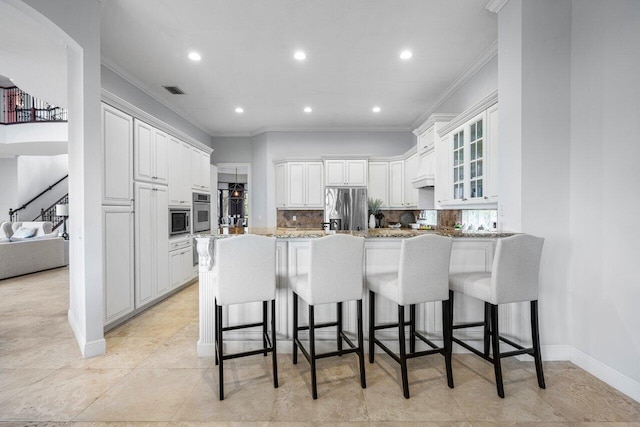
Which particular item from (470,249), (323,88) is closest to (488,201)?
(470,249)

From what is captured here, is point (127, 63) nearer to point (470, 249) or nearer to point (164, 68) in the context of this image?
point (164, 68)

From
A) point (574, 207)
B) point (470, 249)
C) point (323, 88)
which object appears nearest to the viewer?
Answer: point (574, 207)

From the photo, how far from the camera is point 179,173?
179 inches

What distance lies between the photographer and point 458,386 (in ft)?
7.19

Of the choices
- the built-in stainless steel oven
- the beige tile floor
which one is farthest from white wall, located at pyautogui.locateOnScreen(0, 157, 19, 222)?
the beige tile floor

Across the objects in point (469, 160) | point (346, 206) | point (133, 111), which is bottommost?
point (346, 206)

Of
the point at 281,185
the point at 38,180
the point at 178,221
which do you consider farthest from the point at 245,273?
the point at 38,180

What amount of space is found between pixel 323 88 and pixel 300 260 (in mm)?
2965

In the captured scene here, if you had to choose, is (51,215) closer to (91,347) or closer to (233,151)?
(233,151)

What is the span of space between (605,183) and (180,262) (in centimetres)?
473

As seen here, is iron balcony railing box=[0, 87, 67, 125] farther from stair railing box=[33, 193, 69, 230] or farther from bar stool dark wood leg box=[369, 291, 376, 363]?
bar stool dark wood leg box=[369, 291, 376, 363]

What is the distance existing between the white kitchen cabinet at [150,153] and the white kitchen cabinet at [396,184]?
4121 millimetres

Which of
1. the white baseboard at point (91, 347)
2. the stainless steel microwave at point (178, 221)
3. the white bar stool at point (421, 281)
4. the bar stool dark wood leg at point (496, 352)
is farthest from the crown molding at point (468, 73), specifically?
the white baseboard at point (91, 347)

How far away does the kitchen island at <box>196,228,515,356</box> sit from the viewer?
2660 millimetres
